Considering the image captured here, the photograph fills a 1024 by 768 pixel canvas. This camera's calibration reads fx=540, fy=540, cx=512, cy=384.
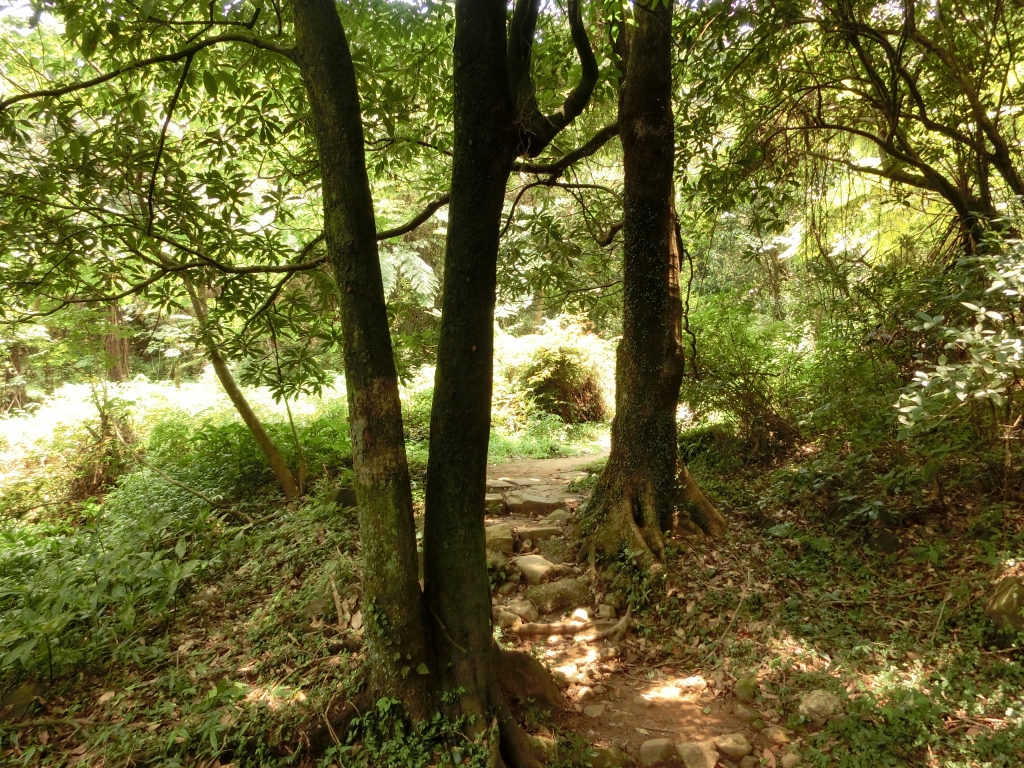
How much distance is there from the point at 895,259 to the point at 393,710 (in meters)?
6.90

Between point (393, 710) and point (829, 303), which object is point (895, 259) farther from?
point (393, 710)

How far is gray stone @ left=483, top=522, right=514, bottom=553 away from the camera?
17.6 feet

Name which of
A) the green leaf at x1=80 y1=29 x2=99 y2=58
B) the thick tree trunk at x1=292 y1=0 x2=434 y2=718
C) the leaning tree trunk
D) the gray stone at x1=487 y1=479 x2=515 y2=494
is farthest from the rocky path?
the green leaf at x1=80 y1=29 x2=99 y2=58

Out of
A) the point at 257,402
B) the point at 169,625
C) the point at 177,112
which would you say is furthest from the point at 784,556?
the point at 257,402

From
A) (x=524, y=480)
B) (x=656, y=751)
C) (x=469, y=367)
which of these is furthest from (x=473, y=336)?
(x=524, y=480)

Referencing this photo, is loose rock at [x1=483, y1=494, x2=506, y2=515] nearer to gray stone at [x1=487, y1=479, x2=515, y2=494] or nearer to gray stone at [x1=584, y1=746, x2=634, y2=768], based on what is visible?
gray stone at [x1=487, y1=479, x2=515, y2=494]

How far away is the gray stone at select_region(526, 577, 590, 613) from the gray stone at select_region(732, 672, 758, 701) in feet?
4.46

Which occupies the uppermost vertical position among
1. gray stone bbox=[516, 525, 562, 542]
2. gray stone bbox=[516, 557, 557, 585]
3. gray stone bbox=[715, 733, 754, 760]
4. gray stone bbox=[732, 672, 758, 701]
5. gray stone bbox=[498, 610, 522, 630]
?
gray stone bbox=[516, 525, 562, 542]

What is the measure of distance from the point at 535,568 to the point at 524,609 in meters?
0.49

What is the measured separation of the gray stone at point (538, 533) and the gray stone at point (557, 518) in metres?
0.23

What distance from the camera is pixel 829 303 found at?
21.1 feet

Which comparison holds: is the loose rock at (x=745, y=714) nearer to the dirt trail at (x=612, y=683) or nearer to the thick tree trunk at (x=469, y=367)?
the dirt trail at (x=612, y=683)

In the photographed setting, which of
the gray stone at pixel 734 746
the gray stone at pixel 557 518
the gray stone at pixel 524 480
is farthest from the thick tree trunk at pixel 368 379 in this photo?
the gray stone at pixel 524 480

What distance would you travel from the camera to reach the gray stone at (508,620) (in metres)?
4.38
